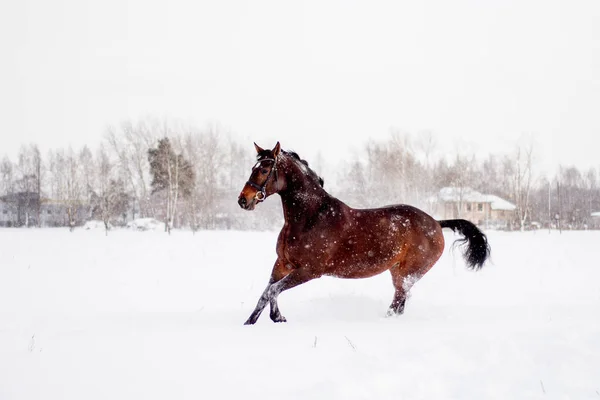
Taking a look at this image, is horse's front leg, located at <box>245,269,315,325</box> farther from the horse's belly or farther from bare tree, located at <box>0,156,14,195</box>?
bare tree, located at <box>0,156,14,195</box>

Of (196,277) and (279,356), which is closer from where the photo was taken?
(279,356)

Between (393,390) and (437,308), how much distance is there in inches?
134

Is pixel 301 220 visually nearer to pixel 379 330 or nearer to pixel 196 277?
pixel 379 330

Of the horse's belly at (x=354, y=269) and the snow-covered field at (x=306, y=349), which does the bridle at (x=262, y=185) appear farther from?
the snow-covered field at (x=306, y=349)

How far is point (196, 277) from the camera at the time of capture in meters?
9.79

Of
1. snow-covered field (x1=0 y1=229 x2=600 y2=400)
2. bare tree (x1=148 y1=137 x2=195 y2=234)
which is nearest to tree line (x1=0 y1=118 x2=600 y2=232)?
bare tree (x1=148 y1=137 x2=195 y2=234)

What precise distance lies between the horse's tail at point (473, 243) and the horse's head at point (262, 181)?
2527 mm

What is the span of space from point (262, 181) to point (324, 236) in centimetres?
91

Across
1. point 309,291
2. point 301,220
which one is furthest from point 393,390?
point 309,291

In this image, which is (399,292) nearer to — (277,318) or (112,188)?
(277,318)

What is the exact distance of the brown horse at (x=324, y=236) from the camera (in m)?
4.81

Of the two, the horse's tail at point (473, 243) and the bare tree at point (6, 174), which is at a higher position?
the bare tree at point (6, 174)

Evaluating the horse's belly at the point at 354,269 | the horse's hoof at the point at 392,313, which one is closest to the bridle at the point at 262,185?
the horse's belly at the point at 354,269

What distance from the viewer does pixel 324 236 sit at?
16.3 ft
